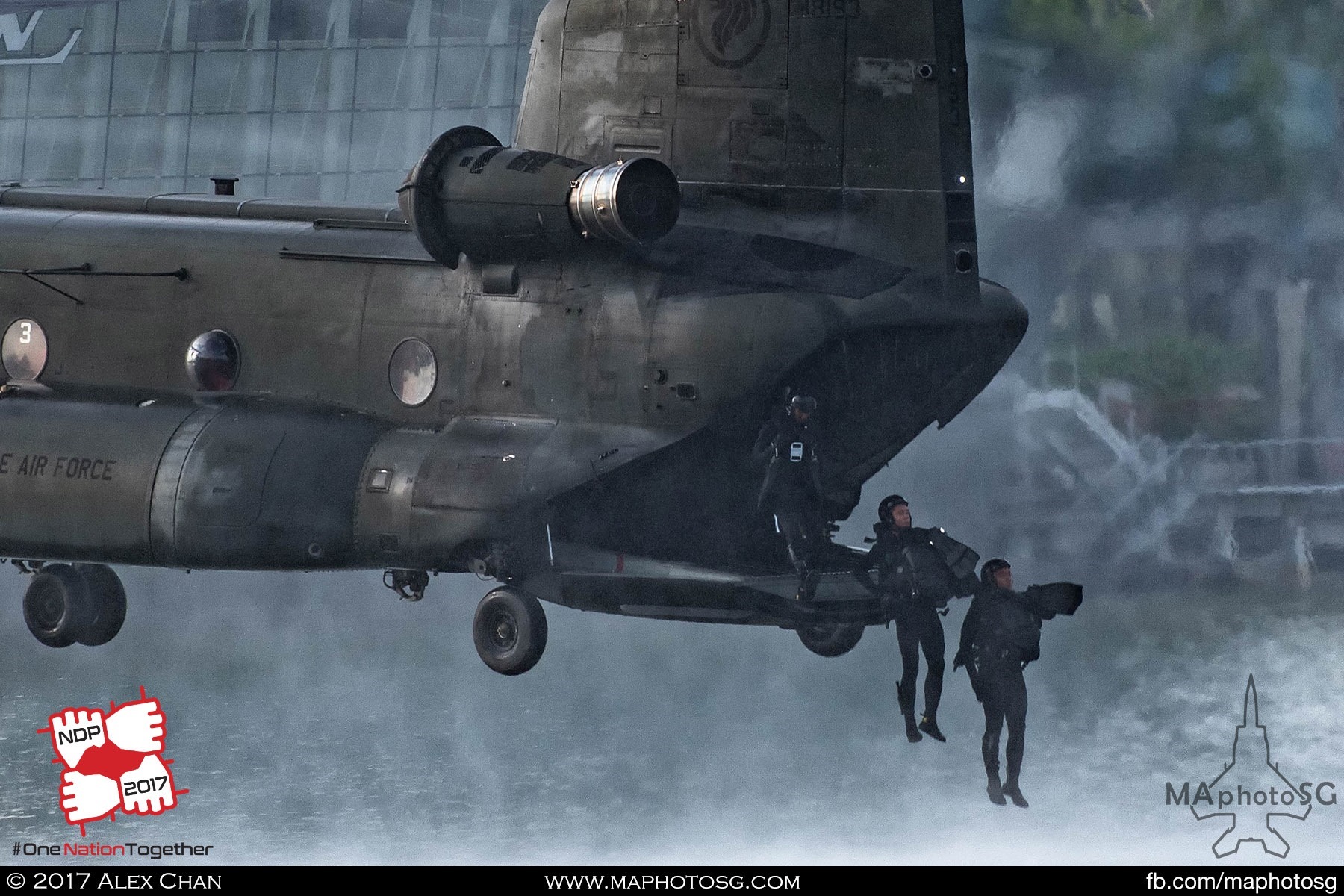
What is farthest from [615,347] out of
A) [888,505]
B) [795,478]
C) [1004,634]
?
[1004,634]

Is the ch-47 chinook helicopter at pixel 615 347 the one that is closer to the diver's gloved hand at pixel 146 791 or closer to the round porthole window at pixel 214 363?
the round porthole window at pixel 214 363

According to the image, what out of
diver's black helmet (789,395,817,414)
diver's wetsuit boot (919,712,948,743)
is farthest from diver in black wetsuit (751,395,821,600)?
diver's wetsuit boot (919,712,948,743)

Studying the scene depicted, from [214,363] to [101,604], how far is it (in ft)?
10.2

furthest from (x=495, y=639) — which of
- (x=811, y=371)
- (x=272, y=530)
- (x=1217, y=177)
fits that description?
(x=1217, y=177)

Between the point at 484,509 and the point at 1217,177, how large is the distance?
9865 millimetres

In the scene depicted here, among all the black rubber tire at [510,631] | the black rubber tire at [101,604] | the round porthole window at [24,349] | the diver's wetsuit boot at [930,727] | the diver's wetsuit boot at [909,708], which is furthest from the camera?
the round porthole window at [24,349]

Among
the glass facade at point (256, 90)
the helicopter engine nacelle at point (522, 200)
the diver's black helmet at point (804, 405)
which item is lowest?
the diver's black helmet at point (804, 405)

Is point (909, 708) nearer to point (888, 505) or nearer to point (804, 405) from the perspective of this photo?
point (888, 505)

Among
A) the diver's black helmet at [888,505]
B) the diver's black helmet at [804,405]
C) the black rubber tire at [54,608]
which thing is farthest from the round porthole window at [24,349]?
the diver's black helmet at [888,505]

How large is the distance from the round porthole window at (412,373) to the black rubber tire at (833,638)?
4.43 metres

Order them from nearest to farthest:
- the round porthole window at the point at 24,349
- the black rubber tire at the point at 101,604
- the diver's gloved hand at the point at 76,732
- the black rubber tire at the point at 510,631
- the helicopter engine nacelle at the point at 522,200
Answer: the helicopter engine nacelle at the point at 522,200 < the black rubber tire at the point at 510,631 < the diver's gloved hand at the point at 76,732 < the black rubber tire at the point at 101,604 < the round porthole window at the point at 24,349

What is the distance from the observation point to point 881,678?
2075 centimetres

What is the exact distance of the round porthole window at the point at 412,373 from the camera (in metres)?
19.8

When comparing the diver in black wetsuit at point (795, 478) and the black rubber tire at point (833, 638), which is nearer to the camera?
the diver in black wetsuit at point (795, 478)
